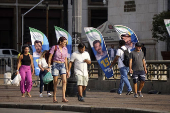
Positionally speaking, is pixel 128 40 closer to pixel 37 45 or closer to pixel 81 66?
pixel 81 66

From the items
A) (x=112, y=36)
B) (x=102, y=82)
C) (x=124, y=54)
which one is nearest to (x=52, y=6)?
(x=112, y=36)

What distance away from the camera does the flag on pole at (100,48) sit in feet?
56.4

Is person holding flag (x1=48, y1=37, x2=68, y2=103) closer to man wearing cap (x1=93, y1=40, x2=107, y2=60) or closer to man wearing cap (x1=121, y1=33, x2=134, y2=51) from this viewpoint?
man wearing cap (x1=121, y1=33, x2=134, y2=51)

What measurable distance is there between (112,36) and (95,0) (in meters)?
26.1

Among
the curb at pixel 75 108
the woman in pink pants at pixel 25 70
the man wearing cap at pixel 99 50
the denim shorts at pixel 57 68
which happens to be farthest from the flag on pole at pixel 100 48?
the curb at pixel 75 108

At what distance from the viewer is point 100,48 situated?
17.2 m

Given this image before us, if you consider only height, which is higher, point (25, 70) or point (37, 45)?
point (37, 45)

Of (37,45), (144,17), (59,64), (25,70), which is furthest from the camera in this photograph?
(144,17)

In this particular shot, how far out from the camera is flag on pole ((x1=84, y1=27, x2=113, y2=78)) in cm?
1719

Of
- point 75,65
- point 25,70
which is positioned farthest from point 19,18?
point 75,65

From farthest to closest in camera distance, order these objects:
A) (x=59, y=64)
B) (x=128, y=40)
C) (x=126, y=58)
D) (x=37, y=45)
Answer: (x=37, y=45) < (x=128, y=40) < (x=126, y=58) < (x=59, y=64)

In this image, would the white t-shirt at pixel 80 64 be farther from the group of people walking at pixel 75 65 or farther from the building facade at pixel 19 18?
the building facade at pixel 19 18

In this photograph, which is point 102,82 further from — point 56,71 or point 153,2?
point 153,2

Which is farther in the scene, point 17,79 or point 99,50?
point 99,50
